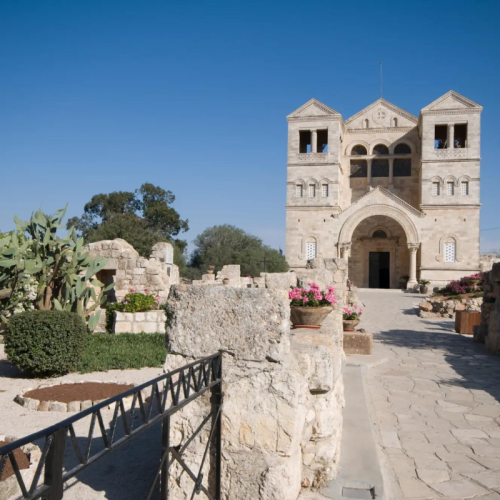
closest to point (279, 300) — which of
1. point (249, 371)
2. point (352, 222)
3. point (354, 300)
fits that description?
point (249, 371)

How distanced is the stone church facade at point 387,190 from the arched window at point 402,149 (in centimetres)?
7

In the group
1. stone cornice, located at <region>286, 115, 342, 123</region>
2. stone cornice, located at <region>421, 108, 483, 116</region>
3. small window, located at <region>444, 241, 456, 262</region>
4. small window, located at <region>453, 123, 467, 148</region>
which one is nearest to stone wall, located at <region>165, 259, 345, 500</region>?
small window, located at <region>444, 241, 456, 262</region>

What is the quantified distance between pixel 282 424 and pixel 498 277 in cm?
930

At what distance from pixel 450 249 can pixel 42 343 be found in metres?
28.9

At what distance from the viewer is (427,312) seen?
17.8 metres

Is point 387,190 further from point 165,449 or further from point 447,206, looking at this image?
point 165,449

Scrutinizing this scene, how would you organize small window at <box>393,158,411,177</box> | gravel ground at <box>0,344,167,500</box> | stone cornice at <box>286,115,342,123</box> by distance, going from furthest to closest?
small window at <box>393,158,411,177</box> → stone cornice at <box>286,115,342,123</box> → gravel ground at <box>0,344,167,500</box>

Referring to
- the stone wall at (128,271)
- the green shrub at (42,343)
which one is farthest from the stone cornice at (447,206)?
the green shrub at (42,343)

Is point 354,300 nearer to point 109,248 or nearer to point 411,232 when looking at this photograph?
point 109,248

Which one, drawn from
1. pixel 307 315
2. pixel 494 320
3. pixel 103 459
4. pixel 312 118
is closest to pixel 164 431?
pixel 103 459

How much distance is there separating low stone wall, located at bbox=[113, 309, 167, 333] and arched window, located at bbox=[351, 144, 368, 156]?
28420 mm

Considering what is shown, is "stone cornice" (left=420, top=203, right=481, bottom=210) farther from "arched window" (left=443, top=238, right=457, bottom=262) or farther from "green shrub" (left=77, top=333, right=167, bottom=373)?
"green shrub" (left=77, top=333, right=167, bottom=373)

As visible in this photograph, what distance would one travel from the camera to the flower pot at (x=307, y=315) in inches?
193

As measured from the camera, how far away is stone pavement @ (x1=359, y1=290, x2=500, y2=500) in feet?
12.2
